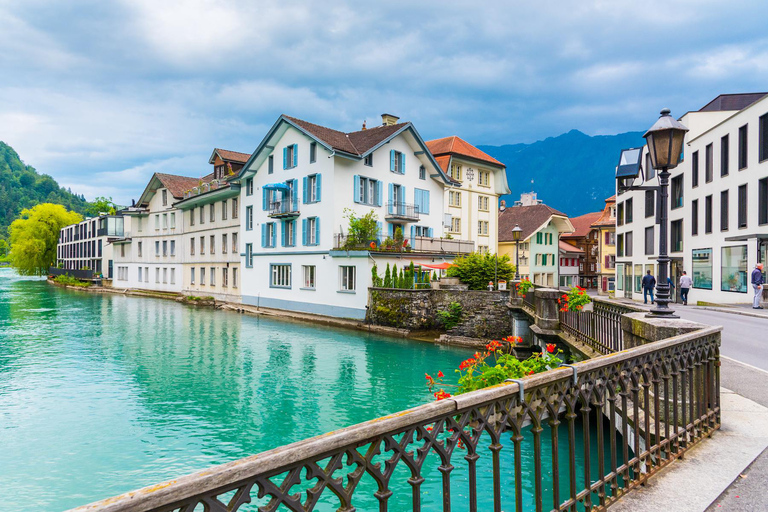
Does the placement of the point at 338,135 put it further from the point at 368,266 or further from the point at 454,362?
the point at 454,362

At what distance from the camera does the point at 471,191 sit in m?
43.9

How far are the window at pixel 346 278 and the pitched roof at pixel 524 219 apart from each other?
969 inches

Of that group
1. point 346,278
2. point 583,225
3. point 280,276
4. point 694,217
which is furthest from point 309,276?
→ point 583,225

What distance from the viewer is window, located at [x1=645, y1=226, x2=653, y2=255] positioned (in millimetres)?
37666

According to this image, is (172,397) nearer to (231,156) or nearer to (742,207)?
(742,207)

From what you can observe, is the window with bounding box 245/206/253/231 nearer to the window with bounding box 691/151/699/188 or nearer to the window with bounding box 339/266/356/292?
the window with bounding box 339/266/356/292

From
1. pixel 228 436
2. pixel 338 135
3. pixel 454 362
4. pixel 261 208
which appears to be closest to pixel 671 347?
pixel 228 436

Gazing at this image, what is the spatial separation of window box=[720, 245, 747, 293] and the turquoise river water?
14.9m

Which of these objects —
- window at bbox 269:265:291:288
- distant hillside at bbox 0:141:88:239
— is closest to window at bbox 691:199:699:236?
window at bbox 269:265:291:288

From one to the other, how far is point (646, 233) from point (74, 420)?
130 feet

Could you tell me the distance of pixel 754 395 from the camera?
7.11 m

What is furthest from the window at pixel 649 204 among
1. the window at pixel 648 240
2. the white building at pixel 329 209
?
the white building at pixel 329 209

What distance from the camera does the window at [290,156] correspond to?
34.2m

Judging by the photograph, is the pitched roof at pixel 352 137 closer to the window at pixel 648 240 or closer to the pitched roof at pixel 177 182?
the pitched roof at pixel 177 182
